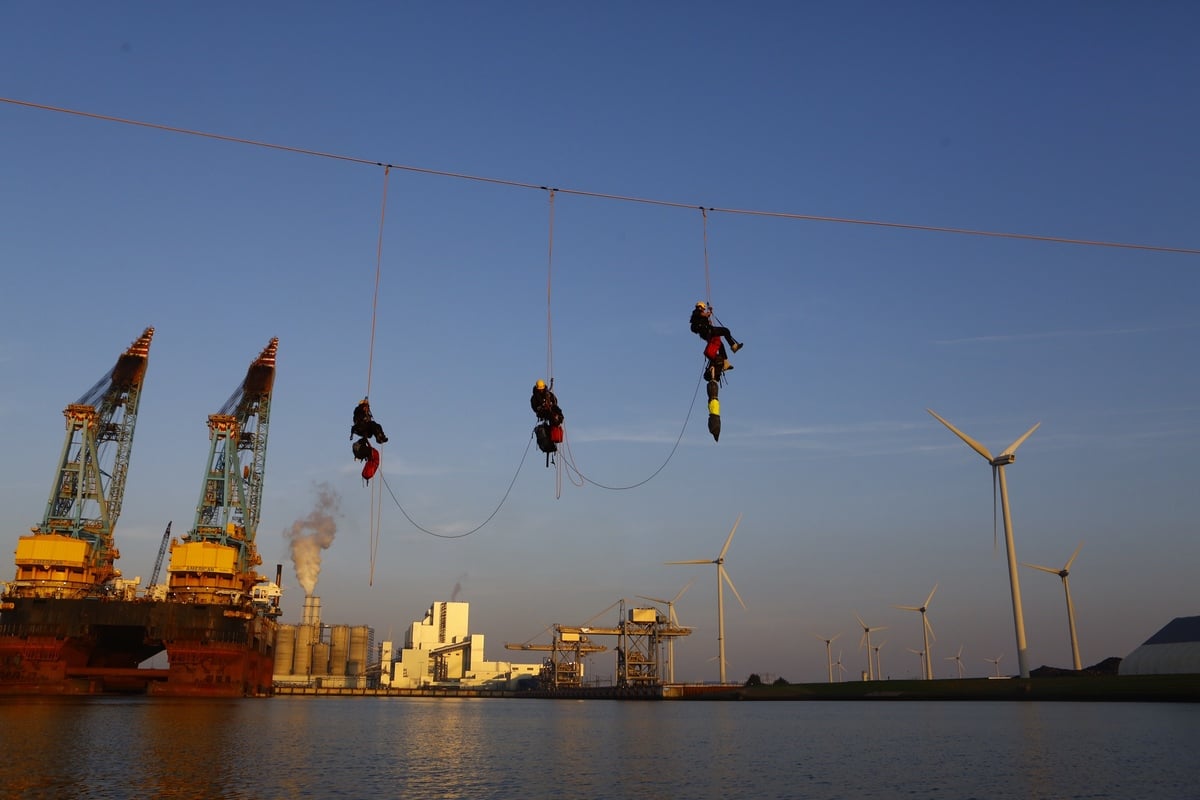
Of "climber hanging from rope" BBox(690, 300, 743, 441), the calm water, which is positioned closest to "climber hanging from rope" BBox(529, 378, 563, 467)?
"climber hanging from rope" BBox(690, 300, 743, 441)

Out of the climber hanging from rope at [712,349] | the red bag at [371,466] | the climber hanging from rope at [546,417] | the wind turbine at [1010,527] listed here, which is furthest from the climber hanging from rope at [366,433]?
the wind turbine at [1010,527]

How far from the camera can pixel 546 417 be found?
104ft

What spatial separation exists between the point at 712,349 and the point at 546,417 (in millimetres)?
6178

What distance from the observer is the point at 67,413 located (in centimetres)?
12219

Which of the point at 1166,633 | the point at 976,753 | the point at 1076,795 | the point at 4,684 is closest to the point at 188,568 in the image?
the point at 4,684

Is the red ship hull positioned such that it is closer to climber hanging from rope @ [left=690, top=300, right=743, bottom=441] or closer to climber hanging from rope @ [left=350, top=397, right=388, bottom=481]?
climber hanging from rope @ [left=350, top=397, right=388, bottom=481]

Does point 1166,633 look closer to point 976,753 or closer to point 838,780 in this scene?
point 976,753

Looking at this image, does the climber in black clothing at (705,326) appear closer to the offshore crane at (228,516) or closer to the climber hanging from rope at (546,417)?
the climber hanging from rope at (546,417)

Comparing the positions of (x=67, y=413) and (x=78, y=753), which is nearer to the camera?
(x=78, y=753)

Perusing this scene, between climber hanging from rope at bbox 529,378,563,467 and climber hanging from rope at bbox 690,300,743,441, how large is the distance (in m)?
5.36

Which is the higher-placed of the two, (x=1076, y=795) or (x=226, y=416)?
(x=226, y=416)

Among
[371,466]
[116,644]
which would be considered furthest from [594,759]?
[116,644]

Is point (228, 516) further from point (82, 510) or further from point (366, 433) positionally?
point (366, 433)

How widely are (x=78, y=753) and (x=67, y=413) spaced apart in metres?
94.0
